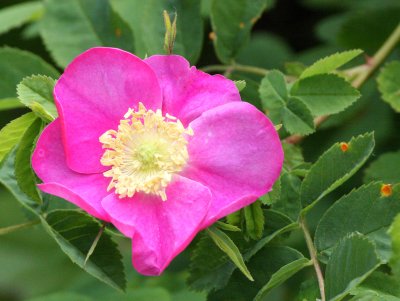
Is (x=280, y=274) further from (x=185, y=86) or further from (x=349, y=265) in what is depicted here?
(x=185, y=86)

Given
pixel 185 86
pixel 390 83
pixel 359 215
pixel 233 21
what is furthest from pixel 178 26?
pixel 359 215

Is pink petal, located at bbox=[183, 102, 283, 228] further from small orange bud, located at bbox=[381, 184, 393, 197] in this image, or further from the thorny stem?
the thorny stem

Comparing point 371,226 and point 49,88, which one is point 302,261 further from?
point 49,88

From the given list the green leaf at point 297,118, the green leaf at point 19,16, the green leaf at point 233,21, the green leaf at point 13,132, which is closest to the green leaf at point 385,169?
the green leaf at point 297,118

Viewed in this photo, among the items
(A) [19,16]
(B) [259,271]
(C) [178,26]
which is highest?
(C) [178,26]

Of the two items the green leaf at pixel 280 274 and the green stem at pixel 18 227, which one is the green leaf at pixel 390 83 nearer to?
the green leaf at pixel 280 274

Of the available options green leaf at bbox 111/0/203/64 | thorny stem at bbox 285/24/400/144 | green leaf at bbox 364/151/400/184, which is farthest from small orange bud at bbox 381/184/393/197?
green leaf at bbox 111/0/203/64
